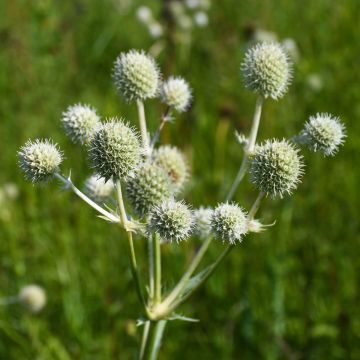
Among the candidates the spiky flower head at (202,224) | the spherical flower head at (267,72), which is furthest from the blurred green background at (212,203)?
the spherical flower head at (267,72)

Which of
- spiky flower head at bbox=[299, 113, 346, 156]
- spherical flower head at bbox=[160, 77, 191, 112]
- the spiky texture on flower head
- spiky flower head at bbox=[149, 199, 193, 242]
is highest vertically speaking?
spherical flower head at bbox=[160, 77, 191, 112]

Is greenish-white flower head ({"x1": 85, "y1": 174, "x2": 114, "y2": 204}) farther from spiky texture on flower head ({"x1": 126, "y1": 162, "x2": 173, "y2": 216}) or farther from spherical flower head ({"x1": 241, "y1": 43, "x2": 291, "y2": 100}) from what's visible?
spherical flower head ({"x1": 241, "y1": 43, "x2": 291, "y2": 100})

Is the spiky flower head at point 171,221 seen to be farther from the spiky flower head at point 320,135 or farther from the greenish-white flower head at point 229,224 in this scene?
the spiky flower head at point 320,135

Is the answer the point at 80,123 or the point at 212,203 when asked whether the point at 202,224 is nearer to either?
the point at 80,123

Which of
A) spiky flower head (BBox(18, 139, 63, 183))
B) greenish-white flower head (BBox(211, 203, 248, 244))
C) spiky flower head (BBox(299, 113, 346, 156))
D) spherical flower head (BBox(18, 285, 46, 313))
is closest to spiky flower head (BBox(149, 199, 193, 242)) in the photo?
greenish-white flower head (BBox(211, 203, 248, 244))

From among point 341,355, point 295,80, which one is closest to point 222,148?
point 295,80

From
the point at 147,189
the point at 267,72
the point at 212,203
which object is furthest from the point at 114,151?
the point at 212,203

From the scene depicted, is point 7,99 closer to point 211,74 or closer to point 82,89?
point 82,89
